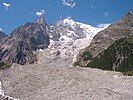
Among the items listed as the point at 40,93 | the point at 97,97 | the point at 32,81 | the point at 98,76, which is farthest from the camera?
the point at 98,76

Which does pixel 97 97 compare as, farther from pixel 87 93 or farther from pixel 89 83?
pixel 89 83

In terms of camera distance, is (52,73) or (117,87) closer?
(117,87)

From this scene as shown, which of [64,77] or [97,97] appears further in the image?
[64,77]

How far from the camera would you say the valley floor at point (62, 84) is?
68325 millimetres

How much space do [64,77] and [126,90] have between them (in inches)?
469

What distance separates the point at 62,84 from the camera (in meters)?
73.9

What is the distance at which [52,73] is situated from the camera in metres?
81.4

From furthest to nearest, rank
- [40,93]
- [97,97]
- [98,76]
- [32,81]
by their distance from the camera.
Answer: [98,76], [32,81], [40,93], [97,97]

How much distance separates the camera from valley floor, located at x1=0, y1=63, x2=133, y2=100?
224ft

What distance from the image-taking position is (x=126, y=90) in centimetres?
7338

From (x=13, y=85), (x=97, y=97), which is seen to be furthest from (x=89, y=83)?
(x=13, y=85)

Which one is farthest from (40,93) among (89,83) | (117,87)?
(117,87)

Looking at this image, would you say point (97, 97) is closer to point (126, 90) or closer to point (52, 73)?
point (126, 90)

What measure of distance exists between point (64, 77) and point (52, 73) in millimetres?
4630
